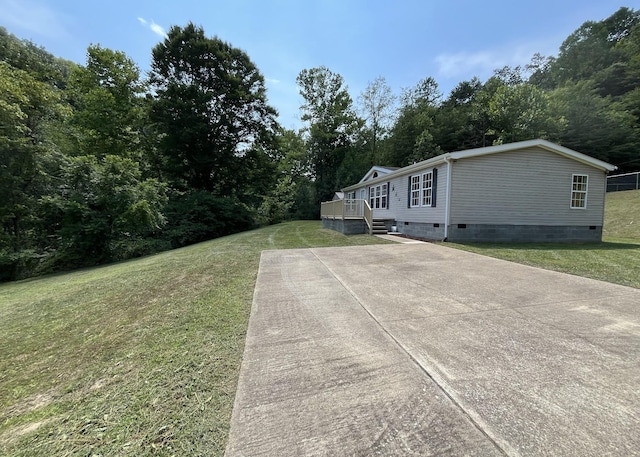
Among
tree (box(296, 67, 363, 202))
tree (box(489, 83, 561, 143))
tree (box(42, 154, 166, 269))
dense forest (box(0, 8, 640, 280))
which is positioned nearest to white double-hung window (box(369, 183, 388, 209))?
dense forest (box(0, 8, 640, 280))

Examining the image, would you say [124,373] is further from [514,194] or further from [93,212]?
[514,194]

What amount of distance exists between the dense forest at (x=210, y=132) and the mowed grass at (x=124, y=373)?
9.66 meters

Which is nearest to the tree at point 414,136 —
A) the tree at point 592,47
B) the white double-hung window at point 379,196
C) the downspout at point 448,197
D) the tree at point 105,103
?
the white double-hung window at point 379,196

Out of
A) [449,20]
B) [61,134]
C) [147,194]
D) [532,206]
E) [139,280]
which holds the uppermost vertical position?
[449,20]

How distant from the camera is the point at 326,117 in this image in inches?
1307

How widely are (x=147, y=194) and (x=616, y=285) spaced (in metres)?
16.0

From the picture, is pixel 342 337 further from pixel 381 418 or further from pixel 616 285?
pixel 616 285

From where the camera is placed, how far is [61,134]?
733 inches

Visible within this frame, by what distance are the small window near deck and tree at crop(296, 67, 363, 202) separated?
23.9 meters

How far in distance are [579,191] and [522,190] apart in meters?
2.64

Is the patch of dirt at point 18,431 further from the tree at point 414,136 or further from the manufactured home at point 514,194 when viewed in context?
the tree at point 414,136

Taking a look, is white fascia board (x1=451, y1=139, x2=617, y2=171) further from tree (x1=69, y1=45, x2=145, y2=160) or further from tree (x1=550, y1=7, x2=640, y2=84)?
tree (x1=550, y1=7, x2=640, y2=84)

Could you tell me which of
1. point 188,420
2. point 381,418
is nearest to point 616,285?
point 381,418

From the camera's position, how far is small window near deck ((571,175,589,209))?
1089 cm
